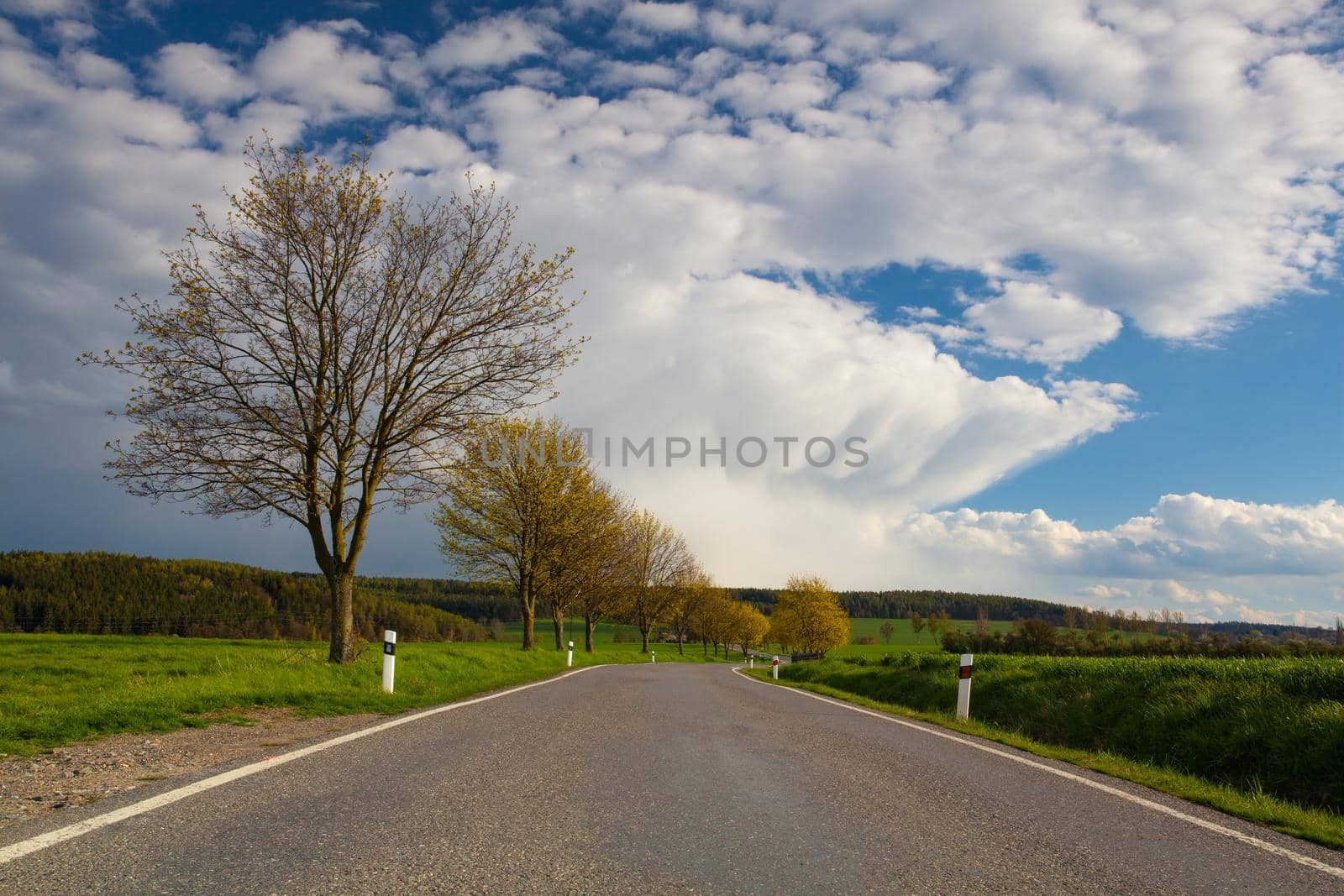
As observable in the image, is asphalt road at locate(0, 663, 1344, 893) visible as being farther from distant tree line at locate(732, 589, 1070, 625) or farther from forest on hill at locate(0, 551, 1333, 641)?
distant tree line at locate(732, 589, 1070, 625)

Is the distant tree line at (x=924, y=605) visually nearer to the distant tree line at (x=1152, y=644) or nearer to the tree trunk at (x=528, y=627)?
the distant tree line at (x=1152, y=644)

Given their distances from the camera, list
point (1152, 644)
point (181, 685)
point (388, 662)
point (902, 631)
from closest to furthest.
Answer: point (181, 685), point (388, 662), point (1152, 644), point (902, 631)

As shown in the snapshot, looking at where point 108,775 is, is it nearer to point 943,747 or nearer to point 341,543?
point 943,747

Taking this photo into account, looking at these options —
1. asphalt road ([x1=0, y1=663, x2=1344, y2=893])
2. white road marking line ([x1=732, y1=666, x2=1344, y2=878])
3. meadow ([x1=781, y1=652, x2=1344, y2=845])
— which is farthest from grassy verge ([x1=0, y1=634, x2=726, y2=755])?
meadow ([x1=781, y1=652, x2=1344, y2=845])

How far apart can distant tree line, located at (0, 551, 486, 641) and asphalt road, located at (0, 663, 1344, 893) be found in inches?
2229

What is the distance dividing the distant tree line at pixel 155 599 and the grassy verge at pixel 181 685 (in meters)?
40.3

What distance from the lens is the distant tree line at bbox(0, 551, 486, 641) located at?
201 feet

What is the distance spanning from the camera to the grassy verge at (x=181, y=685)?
761 centimetres

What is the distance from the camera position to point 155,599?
67.4 m

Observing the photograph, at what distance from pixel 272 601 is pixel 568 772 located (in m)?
79.5

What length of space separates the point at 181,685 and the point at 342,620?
5.40 m

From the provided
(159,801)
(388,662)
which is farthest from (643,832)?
(388,662)

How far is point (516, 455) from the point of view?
111 ft

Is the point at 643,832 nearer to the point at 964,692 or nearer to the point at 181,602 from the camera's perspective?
the point at 964,692
